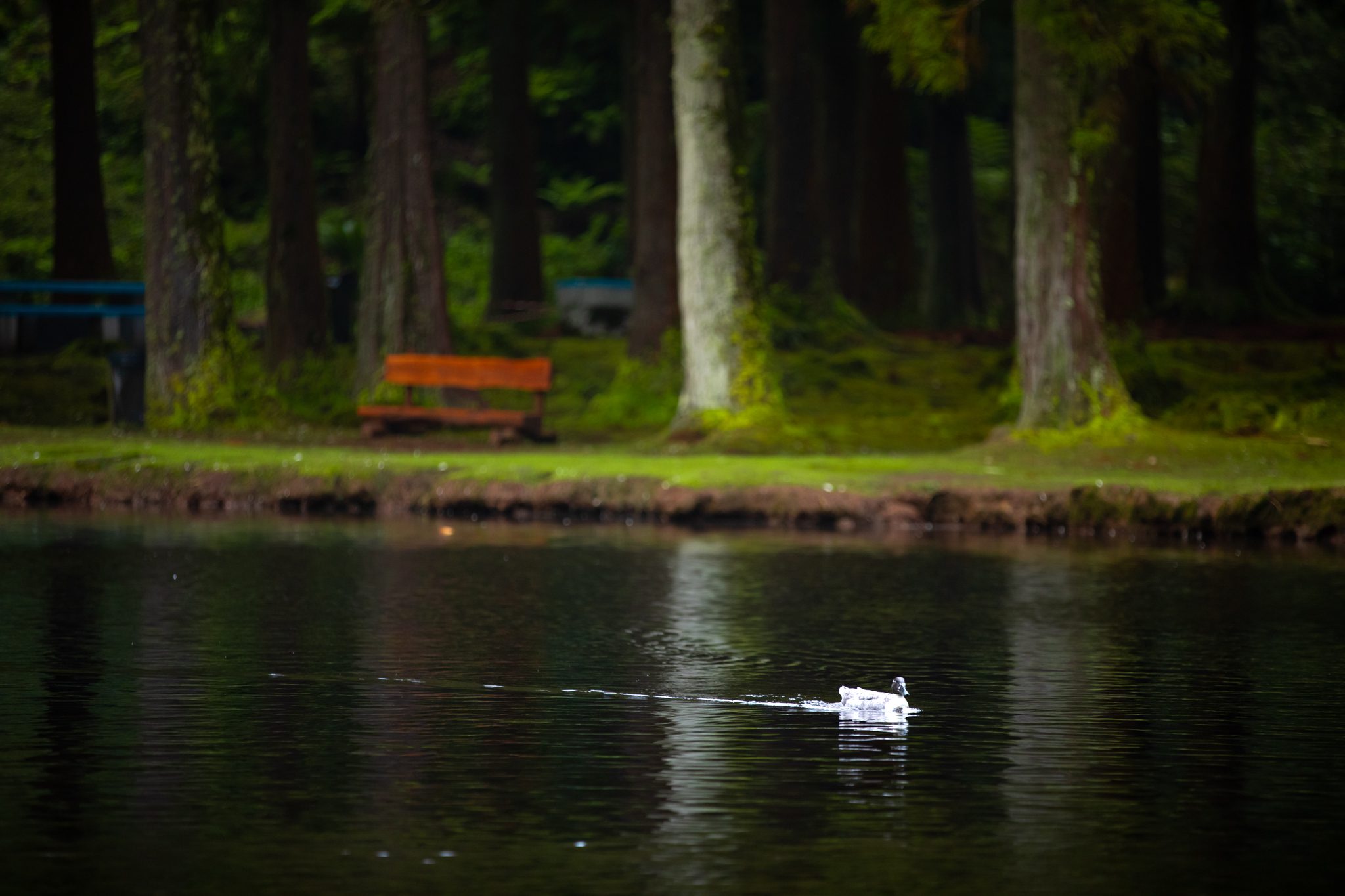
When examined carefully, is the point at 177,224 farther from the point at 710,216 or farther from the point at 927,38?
the point at 927,38

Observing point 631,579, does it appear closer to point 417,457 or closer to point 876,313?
point 417,457

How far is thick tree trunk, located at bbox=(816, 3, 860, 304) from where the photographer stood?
37.3 meters

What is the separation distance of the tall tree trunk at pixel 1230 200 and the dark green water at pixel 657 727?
1630 centimetres

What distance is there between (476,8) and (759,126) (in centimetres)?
678

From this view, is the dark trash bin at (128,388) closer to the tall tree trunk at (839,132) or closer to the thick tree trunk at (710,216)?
the thick tree trunk at (710,216)

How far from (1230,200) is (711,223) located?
11664mm

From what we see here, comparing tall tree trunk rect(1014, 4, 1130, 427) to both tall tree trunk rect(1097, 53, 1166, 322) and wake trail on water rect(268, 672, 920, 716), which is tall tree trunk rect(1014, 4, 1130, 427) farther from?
wake trail on water rect(268, 672, 920, 716)

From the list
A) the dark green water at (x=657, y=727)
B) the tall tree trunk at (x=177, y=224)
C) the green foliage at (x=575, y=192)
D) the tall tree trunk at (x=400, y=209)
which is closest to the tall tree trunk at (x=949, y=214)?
the green foliage at (x=575, y=192)

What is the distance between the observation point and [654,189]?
94.7 feet

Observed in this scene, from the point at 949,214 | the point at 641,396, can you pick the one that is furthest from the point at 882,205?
the point at 641,396

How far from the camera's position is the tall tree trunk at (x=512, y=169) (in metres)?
34.2

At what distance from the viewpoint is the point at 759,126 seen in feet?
139

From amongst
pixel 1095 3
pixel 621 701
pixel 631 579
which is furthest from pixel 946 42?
pixel 621 701

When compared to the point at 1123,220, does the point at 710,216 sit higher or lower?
lower
